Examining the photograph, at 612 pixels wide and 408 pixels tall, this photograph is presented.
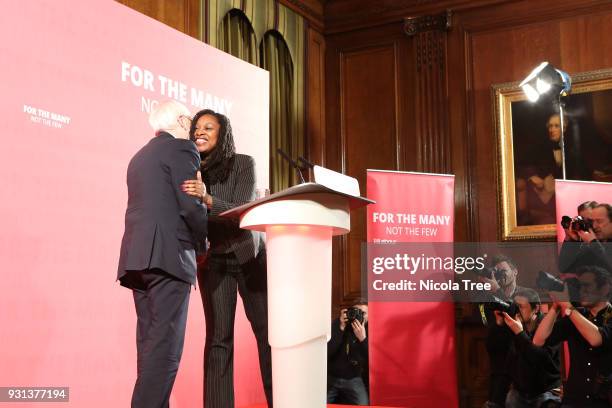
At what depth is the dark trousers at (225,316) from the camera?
9.08 ft

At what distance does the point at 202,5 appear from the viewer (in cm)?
527

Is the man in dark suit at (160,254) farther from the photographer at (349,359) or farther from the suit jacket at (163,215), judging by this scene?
the photographer at (349,359)

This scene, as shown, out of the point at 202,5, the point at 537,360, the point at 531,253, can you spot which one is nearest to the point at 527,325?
the point at 537,360

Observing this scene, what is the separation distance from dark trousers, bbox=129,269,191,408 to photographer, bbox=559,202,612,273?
243 cm

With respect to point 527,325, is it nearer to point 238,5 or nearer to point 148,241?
point 148,241

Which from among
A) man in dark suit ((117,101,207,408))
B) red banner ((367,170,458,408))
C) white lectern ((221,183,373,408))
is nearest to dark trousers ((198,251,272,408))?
man in dark suit ((117,101,207,408))

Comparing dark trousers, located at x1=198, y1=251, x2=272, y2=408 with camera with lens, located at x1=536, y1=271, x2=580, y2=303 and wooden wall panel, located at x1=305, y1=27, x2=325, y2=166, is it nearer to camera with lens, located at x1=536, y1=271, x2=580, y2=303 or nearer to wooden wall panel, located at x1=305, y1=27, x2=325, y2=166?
camera with lens, located at x1=536, y1=271, x2=580, y2=303

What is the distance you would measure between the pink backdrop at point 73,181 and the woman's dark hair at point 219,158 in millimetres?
737

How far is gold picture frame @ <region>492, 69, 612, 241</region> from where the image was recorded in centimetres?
568

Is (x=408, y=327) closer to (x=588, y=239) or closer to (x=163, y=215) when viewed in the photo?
(x=588, y=239)

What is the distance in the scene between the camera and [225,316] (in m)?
2.77

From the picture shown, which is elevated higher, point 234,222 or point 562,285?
point 234,222

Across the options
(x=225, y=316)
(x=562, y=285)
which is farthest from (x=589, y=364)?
(x=225, y=316)

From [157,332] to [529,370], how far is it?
2.43 metres
